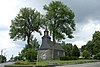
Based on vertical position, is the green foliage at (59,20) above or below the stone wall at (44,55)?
above

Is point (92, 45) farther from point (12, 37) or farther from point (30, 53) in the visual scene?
point (30, 53)

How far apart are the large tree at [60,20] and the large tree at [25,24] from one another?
26.1 feet

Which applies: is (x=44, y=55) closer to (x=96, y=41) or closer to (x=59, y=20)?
(x=59, y=20)

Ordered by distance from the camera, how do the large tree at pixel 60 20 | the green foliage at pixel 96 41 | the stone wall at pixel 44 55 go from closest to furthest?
the large tree at pixel 60 20 < the stone wall at pixel 44 55 < the green foliage at pixel 96 41

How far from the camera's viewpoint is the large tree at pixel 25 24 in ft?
313

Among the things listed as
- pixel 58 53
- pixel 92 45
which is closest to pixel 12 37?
pixel 58 53

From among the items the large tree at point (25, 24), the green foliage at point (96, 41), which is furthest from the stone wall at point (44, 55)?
the green foliage at point (96, 41)

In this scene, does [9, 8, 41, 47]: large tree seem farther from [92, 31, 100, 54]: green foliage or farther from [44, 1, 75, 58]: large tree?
[92, 31, 100, 54]: green foliage

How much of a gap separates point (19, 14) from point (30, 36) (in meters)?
8.71

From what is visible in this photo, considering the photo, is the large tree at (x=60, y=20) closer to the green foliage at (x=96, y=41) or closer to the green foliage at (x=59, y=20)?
the green foliage at (x=59, y=20)

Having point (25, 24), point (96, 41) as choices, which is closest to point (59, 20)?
point (25, 24)

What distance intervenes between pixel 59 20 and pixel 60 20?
1.09 ft

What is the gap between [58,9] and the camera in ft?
292

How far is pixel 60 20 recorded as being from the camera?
291 feet
